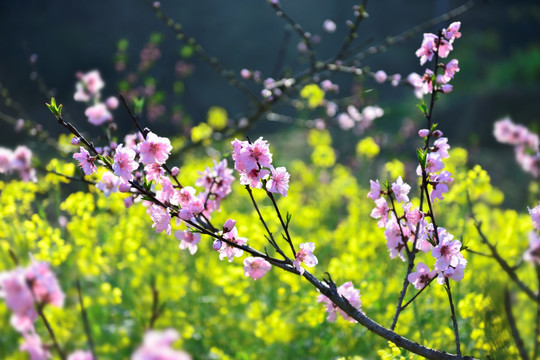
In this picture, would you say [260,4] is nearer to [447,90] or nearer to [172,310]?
[172,310]

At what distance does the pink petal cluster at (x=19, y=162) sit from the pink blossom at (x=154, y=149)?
1.00m

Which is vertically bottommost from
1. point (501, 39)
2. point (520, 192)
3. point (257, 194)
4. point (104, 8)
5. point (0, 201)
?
point (0, 201)

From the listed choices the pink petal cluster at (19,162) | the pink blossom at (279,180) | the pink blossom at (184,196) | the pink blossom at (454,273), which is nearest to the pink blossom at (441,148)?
the pink blossom at (454,273)

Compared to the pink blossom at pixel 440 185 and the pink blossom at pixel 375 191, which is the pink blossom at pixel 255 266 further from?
the pink blossom at pixel 440 185

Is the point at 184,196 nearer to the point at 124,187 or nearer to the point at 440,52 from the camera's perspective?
the point at 124,187

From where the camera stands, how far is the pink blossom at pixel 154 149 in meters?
A: 1.46

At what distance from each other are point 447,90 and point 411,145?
24.2 ft

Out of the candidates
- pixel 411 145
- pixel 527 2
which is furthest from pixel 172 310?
pixel 527 2

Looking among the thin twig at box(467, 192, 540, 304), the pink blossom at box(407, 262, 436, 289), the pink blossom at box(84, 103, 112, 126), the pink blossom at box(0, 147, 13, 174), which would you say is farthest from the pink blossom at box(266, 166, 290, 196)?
the pink blossom at box(0, 147, 13, 174)

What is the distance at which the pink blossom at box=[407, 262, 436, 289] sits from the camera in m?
1.58

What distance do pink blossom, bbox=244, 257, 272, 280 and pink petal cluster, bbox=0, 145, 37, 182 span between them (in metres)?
1.18

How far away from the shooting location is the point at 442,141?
5.34 feet

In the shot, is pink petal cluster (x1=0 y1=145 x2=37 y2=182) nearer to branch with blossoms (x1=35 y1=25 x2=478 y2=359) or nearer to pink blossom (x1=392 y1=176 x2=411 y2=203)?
branch with blossoms (x1=35 y1=25 x2=478 y2=359)

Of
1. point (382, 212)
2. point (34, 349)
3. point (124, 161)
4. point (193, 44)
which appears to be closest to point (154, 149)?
point (124, 161)
